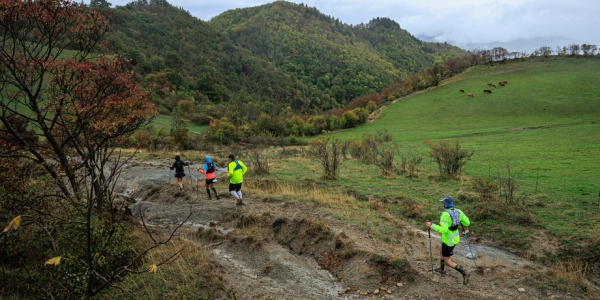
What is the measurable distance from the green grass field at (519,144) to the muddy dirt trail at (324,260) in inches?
107

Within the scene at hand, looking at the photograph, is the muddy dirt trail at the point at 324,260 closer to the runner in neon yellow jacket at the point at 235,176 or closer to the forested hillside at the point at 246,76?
the runner in neon yellow jacket at the point at 235,176

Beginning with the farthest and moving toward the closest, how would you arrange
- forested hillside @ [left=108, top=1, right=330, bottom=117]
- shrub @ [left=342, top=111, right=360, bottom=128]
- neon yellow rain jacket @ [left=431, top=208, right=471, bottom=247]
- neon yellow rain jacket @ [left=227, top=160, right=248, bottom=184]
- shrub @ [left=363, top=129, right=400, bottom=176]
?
forested hillside @ [left=108, top=1, right=330, bottom=117] → shrub @ [left=342, top=111, right=360, bottom=128] → shrub @ [left=363, top=129, right=400, bottom=176] → neon yellow rain jacket @ [left=227, top=160, right=248, bottom=184] → neon yellow rain jacket @ [left=431, top=208, right=471, bottom=247]

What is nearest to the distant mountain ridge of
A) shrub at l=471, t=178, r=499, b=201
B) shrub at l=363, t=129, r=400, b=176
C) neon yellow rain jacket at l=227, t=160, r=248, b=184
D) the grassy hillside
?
the grassy hillside

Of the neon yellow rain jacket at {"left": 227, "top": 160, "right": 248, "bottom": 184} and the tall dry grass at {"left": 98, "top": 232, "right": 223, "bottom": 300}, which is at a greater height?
the neon yellow rain jacket at {"left": 227, "top": 160, "right": 248, "bottom": 184}

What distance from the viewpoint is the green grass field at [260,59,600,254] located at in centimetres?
1185

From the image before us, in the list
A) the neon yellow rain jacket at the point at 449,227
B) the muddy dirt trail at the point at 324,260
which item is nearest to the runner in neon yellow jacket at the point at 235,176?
the muddy dirt trail at the point at 324,260

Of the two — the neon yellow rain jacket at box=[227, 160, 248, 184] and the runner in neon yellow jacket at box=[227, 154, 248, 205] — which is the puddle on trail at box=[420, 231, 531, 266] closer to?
the runner in neon yellow jacket at box=[227, 154, 248, 205]

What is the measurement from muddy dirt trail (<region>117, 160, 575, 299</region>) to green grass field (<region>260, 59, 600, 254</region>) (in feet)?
8.91

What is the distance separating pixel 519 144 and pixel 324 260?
31474 mm

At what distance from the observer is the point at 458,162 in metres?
19.8

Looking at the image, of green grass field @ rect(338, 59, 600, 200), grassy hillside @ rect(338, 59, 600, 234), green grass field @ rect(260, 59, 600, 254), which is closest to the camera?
green grass field @ rect(260, 59, 600, 254)

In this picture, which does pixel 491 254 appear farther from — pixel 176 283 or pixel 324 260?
pixel 176 283

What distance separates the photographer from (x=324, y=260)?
8.52 metres

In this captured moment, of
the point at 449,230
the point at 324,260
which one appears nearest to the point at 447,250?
the point at 449,230
